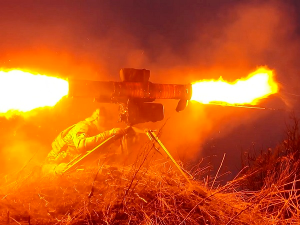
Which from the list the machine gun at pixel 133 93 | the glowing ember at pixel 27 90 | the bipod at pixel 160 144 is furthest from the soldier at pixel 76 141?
the glowing ember at pixel 27 90

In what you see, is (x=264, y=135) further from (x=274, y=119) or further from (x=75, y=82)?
(x=75, y=82)

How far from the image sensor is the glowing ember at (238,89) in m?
5.02

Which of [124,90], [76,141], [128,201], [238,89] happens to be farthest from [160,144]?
[238,89]

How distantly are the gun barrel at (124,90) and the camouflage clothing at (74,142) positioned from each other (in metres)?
0.79

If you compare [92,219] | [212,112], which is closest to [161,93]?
[92,219]

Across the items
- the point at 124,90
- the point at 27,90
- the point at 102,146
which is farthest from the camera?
the point at 102,146

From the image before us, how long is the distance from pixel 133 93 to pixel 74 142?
4.32 feet

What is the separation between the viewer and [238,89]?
5.38 metres

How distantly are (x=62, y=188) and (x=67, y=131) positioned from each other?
1447 mm

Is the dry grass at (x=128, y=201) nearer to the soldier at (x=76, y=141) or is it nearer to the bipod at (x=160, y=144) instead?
the bipod at (x=160, y=144)

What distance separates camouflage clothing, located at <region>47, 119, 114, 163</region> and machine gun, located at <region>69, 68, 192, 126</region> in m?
0.68

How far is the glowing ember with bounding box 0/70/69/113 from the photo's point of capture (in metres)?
4.02

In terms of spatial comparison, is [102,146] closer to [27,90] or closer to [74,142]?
[74,142]

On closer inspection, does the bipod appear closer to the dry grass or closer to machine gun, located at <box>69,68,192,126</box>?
the dry grass
